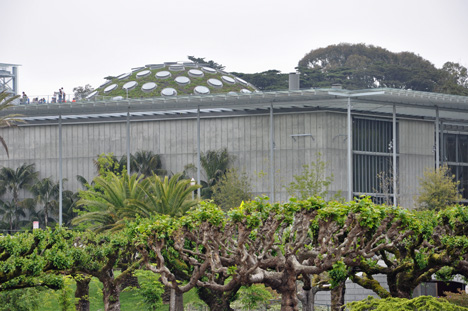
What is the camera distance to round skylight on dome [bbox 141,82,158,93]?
66.9m

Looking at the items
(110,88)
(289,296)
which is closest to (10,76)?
(110,88)

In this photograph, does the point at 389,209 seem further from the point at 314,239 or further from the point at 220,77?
the point at 220,77

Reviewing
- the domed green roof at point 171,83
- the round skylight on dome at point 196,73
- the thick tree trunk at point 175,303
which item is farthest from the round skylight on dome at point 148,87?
the thick tree trunk at point 175,303

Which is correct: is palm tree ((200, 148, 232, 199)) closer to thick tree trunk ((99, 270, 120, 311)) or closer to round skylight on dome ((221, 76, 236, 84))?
round skylight on dome ((221, 76, 236, 84))

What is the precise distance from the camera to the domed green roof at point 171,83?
66.8m

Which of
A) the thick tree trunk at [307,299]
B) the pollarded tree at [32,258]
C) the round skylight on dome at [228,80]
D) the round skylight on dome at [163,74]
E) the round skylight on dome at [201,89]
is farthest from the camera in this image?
the round skylight on dome at [228,80]

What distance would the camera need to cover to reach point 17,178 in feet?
210

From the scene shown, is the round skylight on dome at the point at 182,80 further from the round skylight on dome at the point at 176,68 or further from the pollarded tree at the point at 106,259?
the pollarded tree at the point at 106,259

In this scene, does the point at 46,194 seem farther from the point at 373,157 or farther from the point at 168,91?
the point at 373,157

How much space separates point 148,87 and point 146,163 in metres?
9.32

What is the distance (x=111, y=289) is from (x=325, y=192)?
2374 cm

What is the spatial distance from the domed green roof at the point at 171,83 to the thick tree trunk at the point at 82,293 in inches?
1331

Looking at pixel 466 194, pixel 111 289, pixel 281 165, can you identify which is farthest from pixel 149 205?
pixel 466 194

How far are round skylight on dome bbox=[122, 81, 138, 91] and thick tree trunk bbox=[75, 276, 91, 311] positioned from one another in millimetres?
36327
